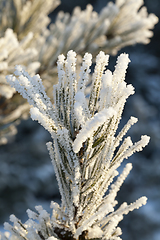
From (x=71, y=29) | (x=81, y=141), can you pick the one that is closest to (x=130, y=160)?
(x=71, y=29)

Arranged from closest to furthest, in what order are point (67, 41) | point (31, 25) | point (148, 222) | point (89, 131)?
point (89, 131), point (67, 41), point (31, 25), point (148, 222)

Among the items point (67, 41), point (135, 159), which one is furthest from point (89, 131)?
point (135, 159)

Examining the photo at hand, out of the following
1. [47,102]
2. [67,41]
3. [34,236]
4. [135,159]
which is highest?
[135,159]

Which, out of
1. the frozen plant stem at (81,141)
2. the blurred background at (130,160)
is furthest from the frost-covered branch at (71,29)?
the blurred background at (130,160)

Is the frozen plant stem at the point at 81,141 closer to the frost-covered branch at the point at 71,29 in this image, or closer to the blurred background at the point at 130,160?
the frost-covered branch at the point at 71,29

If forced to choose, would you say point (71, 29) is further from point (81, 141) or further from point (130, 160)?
point (130, 160)

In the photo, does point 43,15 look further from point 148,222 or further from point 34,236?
point 148,222

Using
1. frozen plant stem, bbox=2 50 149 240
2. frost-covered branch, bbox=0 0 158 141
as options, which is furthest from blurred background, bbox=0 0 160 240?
frozen plant stem, bbox=2 50 149 240

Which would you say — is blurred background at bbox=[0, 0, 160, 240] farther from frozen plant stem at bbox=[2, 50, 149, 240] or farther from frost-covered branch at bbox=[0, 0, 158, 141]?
frozen plant stem at bbox=[2, 50, 149, 240]
